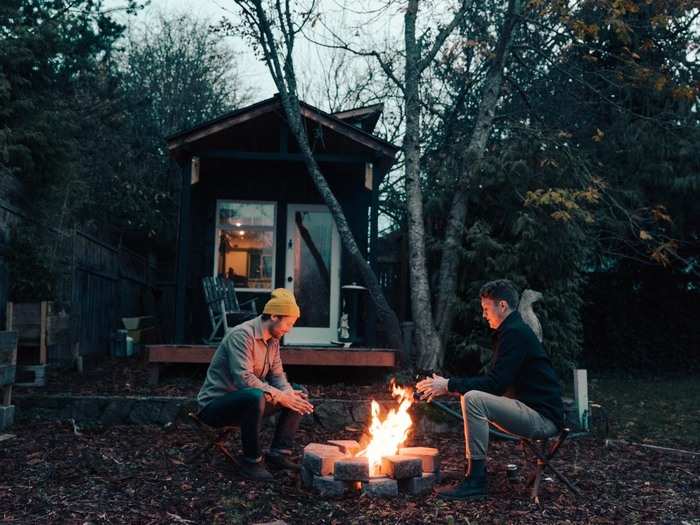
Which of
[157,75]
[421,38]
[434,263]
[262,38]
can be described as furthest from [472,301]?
[157,75]

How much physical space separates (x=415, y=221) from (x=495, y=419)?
460 centimetres

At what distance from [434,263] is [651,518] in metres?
6.74

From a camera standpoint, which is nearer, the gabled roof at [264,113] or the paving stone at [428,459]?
the paving stone at [428,459]

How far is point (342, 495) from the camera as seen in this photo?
4582 mm

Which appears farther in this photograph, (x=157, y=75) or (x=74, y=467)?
(x=157, y=75)

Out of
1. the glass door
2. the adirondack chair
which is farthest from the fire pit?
the glass door

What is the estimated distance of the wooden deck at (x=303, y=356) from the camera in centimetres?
813

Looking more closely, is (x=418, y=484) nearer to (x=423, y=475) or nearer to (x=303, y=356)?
(x=423, y=475)

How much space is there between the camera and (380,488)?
15.0 ft

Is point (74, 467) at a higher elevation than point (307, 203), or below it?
below

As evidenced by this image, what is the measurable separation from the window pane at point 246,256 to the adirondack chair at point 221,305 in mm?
525

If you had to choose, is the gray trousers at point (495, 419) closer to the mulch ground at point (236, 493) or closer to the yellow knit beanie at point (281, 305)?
the mulch ground at point (236, 493)

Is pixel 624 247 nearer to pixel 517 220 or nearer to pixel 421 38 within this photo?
pixel 517 220

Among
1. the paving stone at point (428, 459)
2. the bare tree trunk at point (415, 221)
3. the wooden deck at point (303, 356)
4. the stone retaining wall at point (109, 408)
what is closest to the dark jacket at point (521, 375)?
the paving stone at point (428, 459)
